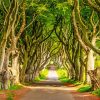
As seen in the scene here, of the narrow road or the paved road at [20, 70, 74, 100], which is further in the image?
the paved road at [20, 70, 74, 100]

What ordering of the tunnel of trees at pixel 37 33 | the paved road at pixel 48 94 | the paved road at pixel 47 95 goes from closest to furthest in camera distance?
the paved road at pixel 47 95
the paved road at pixel 48 94
the tunnel of trees at pixel 37 33

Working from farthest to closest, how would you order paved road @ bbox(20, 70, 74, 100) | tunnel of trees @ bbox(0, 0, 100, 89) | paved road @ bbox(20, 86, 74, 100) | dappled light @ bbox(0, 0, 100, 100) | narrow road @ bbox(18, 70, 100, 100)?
tunnel of trees @ bbox(0, 0, 100, 89)
dappled light @ bbox(0, 0, 100, 100)
paved road @ bbox(20, 70, 74, 100)
narrow road @ bbox(18, 70, 100, 100)
paved road @ bbox(20, 86, 74, 100)

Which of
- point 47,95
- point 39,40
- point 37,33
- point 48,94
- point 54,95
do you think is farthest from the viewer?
point 39,40

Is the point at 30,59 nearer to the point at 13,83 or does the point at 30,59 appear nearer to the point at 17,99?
the point at 13,83

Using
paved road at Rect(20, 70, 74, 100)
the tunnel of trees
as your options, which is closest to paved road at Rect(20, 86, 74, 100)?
paved road at Rect(20, 70, 74, 100)

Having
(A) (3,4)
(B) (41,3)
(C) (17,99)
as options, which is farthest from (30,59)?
(C) (17,99)

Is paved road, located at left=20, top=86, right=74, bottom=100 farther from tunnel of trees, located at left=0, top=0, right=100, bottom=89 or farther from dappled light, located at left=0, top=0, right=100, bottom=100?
tunnel of trees, located at left=0, top=0, right=100, bottom=89

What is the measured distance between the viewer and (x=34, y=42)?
48062 mm

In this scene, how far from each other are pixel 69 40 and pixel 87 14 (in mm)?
13810

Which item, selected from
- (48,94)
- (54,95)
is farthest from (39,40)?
(54,95)

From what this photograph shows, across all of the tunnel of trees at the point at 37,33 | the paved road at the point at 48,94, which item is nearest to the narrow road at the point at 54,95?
the paved road at the point at 48,94

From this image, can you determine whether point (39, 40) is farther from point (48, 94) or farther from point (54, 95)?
point (54, 95)

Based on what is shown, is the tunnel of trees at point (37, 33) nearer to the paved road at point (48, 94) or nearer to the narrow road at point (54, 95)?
the narrow road at point (54, 95)

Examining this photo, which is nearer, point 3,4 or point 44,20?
point 3,4
